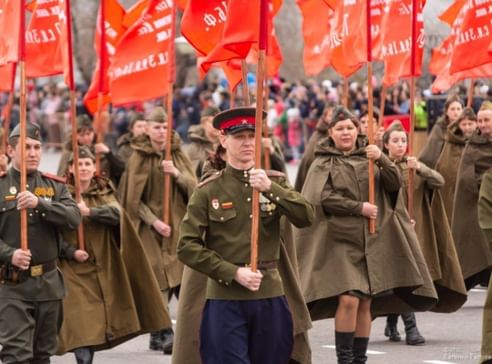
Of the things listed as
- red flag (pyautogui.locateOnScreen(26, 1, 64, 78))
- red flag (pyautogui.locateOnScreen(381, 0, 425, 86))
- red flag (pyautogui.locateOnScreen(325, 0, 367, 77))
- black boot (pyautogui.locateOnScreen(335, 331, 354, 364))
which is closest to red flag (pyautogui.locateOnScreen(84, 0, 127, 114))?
red flag (pyautogui.locateOnScreen(26, 1, 64, 78))

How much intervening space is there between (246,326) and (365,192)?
2.89 metres

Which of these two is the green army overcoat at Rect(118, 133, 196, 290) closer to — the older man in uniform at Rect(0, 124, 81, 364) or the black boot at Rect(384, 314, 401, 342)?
the black boot at Rect(384, 314, 401, 342)

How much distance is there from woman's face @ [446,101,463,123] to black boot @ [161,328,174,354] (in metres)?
4.59

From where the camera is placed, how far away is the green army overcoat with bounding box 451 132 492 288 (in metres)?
15.1

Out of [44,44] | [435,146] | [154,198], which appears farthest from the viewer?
[435,146]

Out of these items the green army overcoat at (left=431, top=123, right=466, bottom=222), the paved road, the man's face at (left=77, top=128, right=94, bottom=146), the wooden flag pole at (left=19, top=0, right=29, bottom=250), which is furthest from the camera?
the green army overcoat at (left=431, top=123, right=466, bottom=222)

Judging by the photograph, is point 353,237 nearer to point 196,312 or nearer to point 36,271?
point 196,312

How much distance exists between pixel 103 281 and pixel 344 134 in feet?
6.66

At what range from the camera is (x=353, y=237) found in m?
11.6

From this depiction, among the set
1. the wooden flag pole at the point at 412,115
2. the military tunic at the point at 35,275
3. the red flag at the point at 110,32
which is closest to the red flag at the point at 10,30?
the military tunic at the point at 35,275

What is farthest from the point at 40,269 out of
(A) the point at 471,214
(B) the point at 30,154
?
(A) the point at 471,214

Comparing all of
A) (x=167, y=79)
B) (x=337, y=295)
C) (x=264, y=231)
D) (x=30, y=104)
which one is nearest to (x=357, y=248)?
(x=337, y=295)

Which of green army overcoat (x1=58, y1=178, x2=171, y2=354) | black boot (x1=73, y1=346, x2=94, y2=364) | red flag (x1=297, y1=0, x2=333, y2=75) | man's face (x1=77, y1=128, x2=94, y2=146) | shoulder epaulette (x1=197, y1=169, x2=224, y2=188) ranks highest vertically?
red flag (x1=297, y1=0, x2=333, y2=75)

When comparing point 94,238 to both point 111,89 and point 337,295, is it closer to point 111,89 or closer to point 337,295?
point 337,295
